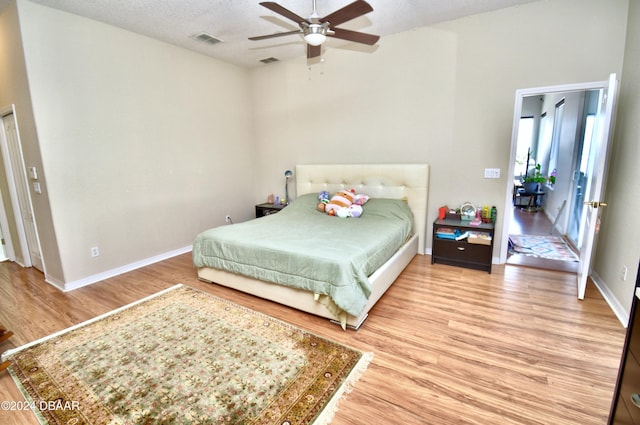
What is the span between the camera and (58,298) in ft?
10.0

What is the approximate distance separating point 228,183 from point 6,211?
290cm

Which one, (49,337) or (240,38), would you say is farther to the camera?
(240,38)

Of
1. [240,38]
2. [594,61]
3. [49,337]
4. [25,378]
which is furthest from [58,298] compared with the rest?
[594,61]

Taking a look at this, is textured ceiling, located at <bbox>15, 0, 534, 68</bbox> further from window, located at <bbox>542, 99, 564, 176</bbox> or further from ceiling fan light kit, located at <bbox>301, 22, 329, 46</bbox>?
window, located at <bbox>542, 99, 564, 176</bbox>

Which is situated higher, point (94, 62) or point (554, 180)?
point (94, 62)

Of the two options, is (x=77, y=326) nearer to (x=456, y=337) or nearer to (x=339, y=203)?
(x=339, y=203)

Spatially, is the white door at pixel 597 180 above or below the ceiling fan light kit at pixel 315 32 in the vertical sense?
below

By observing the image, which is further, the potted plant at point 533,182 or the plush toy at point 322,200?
the potted plant at point 533,182

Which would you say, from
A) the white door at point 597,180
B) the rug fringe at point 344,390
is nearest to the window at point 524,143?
the white door at point 597,180

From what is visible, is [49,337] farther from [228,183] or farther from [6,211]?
[228,183]

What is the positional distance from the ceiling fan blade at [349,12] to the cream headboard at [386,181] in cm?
210

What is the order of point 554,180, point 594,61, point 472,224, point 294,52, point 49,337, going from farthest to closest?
point 554,180, point 294,52, point 472,224, point 594,61, point 49,337

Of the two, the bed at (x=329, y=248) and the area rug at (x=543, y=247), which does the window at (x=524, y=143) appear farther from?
the bed at (x=329, y=248)

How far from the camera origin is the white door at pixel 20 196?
3.43m
